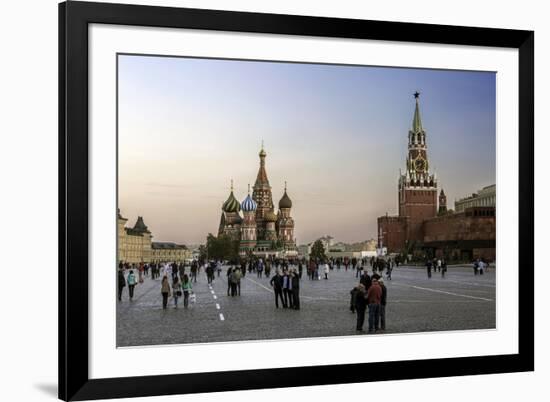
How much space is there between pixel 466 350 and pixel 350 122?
411cm

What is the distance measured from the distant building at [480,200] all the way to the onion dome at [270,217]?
10.4 ft

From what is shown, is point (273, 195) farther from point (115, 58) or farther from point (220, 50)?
point (115, 58)

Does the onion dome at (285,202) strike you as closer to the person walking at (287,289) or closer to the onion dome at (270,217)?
the onion dome at (270,217)

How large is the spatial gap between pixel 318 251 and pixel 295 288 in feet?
4.32

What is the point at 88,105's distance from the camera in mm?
10852

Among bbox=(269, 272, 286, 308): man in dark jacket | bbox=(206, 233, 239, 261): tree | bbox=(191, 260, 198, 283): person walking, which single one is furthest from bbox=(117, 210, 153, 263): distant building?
bbox=(269, 272, 286, 308): man in dark jacket

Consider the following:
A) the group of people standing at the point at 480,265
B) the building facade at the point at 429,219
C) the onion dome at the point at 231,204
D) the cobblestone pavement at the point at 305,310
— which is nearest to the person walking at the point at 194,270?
the cobblestone pavement at the point at 305,310

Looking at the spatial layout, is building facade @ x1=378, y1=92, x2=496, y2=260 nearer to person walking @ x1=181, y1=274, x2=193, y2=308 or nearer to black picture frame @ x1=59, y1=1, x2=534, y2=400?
black picture frame @ x1=59, y1=1, x2=534, y2=400

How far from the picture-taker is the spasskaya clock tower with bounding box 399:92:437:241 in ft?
43.7

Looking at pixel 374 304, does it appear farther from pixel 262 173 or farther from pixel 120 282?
pixel 120 282

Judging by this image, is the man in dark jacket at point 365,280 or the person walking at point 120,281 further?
the man in dark jacket at point 365,280

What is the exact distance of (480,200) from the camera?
13.6 meters

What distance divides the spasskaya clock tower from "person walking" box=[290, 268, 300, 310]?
2028 millimetres

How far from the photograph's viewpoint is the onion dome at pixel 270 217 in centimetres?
1300
